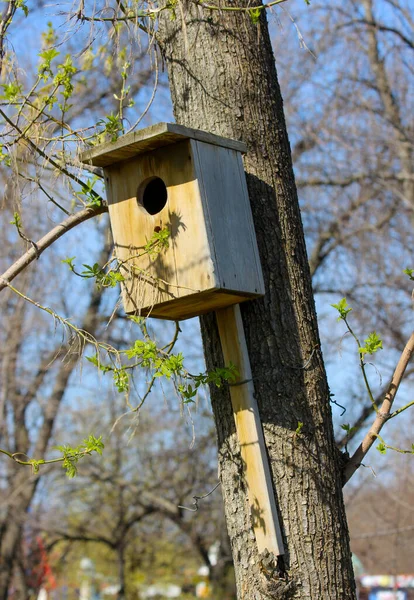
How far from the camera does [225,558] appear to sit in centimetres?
1008

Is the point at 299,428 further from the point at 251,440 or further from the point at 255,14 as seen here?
the point at 255,14

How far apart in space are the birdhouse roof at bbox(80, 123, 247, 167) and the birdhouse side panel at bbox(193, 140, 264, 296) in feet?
0.09

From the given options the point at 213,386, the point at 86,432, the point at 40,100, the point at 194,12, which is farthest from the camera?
the point at 86,432

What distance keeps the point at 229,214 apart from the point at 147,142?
34 cm

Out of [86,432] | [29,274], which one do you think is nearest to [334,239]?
[29,274]

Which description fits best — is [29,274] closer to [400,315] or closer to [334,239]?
[334,239]

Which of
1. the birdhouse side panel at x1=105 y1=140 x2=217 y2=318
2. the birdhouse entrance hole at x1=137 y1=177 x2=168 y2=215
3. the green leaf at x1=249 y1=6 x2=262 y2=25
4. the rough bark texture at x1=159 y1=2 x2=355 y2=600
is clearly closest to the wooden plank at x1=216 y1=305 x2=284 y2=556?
the rough bark texture at x1=159 y1=2 x2=355 y2=600

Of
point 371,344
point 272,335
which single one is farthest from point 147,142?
point 371,344

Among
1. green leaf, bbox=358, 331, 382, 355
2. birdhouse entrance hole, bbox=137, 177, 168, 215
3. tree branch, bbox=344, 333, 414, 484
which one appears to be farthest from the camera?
birdhouse entrance hole, bbox=137, 177, 168, 215

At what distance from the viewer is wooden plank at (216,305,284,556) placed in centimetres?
244

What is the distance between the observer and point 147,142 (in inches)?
106

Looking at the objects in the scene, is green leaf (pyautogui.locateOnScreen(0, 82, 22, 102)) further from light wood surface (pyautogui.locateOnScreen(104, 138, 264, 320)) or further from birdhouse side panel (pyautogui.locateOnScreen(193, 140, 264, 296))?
birdhouse side panel (pyautogui.locateOnScreen(193, 140, 264, 296))

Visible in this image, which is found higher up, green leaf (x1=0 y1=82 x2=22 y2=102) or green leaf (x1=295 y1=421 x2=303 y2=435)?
green leaf (x1=0 y1=82 x2=22 y2=102)

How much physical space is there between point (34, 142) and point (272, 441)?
53.4 inches
